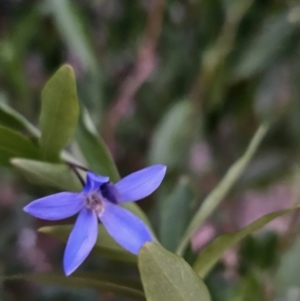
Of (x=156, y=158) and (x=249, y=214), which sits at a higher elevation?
(x=156, y=158)

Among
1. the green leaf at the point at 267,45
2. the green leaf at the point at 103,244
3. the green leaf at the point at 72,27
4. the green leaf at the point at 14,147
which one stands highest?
the green leaf at the point at 72,27

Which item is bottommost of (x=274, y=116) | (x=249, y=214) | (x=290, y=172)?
(x=249, y=214)

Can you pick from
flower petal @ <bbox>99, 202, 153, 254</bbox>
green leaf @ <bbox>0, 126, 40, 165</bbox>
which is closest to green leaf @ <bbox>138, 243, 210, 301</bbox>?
flower petal @ <bbox>99, 202, 153, 254</bbox>

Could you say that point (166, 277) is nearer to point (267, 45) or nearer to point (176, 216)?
point (176, 216)

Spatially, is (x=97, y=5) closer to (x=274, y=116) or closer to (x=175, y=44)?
(x=175, y=44)

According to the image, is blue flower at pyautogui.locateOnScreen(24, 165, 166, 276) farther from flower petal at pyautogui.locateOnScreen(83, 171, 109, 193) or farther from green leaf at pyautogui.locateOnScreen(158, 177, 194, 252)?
green leaf at pyautogui.locateOnScreen(158, 177, 194, 252)

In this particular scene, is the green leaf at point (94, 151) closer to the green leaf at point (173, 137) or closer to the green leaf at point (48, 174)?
the green leaf at point (48, 174)

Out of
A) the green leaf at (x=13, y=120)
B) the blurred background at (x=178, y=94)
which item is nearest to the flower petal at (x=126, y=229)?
the green leaf at (x=13, y=120)

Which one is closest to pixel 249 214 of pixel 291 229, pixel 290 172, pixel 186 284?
pixel 290 172
